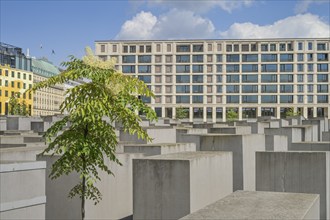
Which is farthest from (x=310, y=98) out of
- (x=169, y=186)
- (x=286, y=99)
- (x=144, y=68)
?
(x=169, y=186)

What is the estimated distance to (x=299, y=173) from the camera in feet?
36.7

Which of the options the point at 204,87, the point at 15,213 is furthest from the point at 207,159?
the point at 204,87

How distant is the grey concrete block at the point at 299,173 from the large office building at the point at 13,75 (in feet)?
274

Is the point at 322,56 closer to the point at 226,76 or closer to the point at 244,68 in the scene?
the point at 244,68

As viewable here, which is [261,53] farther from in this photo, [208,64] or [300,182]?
[300,182]

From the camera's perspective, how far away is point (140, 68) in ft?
306

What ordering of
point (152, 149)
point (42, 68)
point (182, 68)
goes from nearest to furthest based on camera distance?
1. point (152, 149)
2. point (182, 68)
3. point (42, 68)

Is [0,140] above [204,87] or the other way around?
the other way around

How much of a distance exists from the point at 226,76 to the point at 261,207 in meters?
87.3

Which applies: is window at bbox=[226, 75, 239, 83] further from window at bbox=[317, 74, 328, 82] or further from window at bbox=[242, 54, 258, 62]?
window at bbox=[317, 74, 328, 82]

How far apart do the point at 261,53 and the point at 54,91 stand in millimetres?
56123

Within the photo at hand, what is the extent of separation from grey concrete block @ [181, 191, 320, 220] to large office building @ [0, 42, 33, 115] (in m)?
87.9

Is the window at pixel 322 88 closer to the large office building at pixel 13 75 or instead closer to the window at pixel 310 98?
the window at pixel 310 98

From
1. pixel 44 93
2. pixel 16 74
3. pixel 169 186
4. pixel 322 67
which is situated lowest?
pixel 169 186
